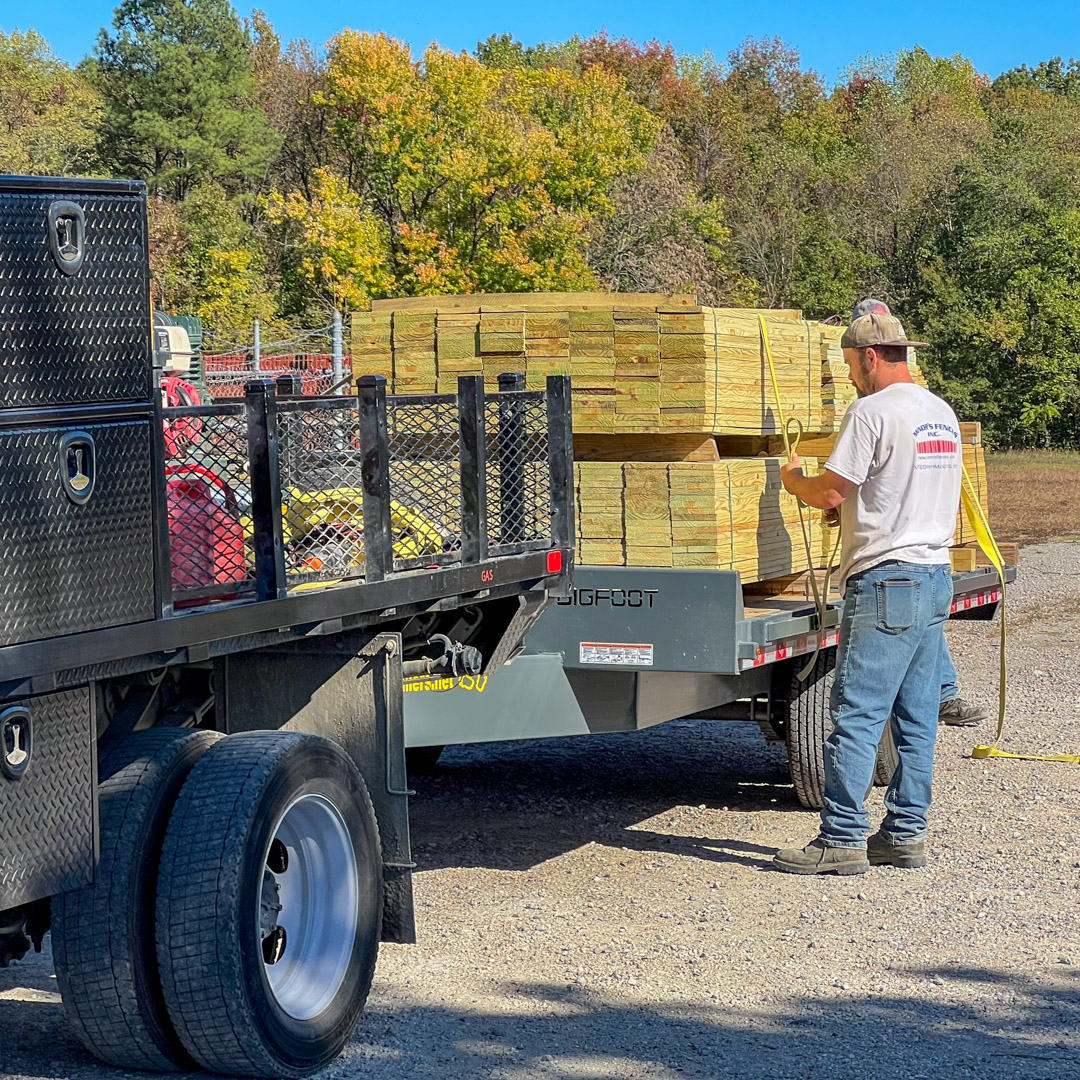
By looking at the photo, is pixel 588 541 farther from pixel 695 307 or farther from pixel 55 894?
pixel 55 894

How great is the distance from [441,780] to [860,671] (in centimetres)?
279

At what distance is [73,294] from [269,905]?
1.67 meters

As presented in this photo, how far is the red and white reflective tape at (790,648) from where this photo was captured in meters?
6.07

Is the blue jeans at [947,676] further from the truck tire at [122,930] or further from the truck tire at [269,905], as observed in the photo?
the truck tire at [122,930]

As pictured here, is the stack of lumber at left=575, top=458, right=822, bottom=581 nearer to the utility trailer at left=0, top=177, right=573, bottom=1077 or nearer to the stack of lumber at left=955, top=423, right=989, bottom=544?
the utility trailer at left=0, top=177, right=573, bottom=1077

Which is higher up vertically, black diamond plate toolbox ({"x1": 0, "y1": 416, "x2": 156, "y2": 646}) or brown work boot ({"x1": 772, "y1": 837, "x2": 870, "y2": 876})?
black diamond plate toolbox ({"x1": 0, "y1": 416, "x2": 156, "y2": 646})

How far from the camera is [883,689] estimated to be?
6.22m

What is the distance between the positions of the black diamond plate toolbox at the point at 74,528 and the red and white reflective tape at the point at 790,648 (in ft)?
9.52

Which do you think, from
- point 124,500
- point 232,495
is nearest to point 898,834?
point 232,495

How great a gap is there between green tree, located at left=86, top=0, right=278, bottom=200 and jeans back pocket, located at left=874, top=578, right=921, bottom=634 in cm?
4765

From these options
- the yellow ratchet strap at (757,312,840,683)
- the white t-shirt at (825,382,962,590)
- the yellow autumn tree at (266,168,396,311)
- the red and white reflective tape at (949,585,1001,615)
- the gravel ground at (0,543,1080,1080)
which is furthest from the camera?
the yellow autumn tree at (266,168,396,311)

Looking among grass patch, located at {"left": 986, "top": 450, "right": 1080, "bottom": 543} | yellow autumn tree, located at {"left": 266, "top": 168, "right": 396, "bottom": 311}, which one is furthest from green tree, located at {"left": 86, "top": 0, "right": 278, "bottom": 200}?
grass patch, located at {"left": 986, "top": 450, "right": 1080, "bottom": 543}

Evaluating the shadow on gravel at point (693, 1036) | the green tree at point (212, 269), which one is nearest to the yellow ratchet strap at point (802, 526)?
the shadow on gravel at point (693, 1036)

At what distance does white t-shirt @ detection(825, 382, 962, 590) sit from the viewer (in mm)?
6176
